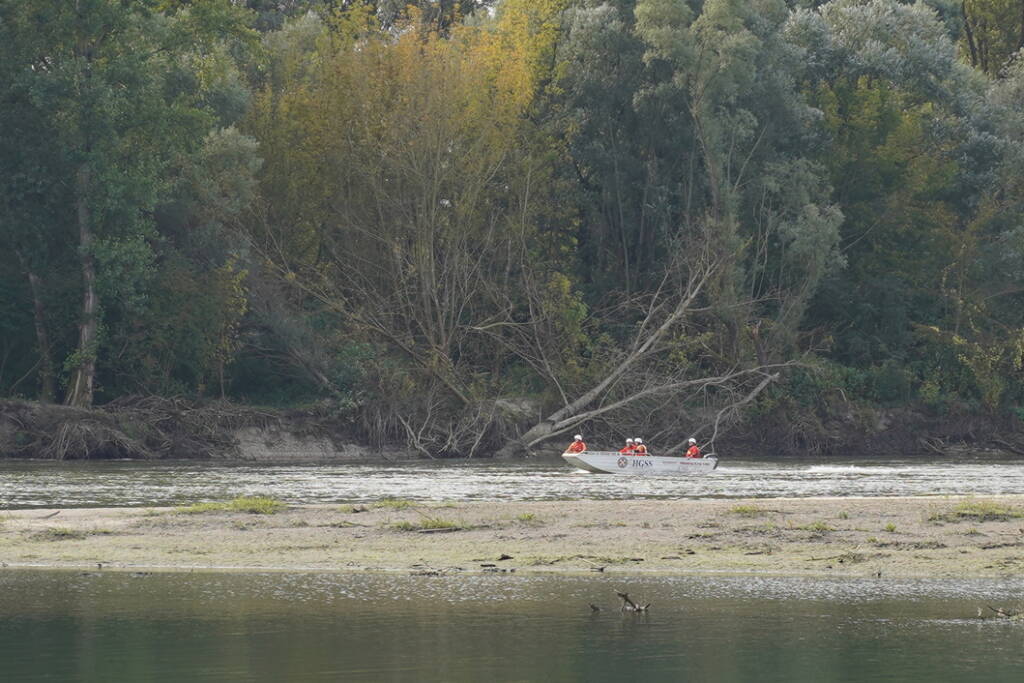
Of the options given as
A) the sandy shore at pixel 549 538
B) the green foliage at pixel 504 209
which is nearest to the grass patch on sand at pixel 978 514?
the sandy shore at pixel 549 538

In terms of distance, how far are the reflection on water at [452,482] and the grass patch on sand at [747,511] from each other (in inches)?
286

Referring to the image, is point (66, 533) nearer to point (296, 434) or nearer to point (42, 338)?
point (296, 434)

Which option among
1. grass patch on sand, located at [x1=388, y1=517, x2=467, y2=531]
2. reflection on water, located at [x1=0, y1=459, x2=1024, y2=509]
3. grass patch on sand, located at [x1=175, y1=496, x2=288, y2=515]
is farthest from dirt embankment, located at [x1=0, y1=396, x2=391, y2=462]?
grass patch on sand, located at [x1=388, y1=517, x2=467, y2=531]

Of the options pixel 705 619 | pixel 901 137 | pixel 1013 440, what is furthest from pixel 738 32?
pixel 705 619

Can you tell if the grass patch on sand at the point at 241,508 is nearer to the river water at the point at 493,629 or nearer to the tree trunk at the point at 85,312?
the river water at the point at 493,629

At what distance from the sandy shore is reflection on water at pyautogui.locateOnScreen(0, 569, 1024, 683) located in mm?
1107

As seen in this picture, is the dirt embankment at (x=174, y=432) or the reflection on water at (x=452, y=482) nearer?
the reflection on water at (x=452, y=482)

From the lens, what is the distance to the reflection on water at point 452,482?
36.5 meters

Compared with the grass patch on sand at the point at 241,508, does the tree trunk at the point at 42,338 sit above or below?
above

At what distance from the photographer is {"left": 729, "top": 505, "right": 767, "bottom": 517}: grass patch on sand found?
2848 cm

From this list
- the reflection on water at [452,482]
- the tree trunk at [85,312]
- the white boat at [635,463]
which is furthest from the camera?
the tree trunk at [85,312]

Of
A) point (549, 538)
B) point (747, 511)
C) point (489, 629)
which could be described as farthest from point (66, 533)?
point (747, 511)

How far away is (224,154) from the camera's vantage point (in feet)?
201

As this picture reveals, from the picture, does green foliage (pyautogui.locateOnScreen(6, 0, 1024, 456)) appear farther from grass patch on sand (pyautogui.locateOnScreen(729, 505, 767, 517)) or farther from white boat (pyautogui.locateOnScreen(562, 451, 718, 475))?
grass patch on sand (pyautogui.locateOnScreen(729, 505, 767, 517))
